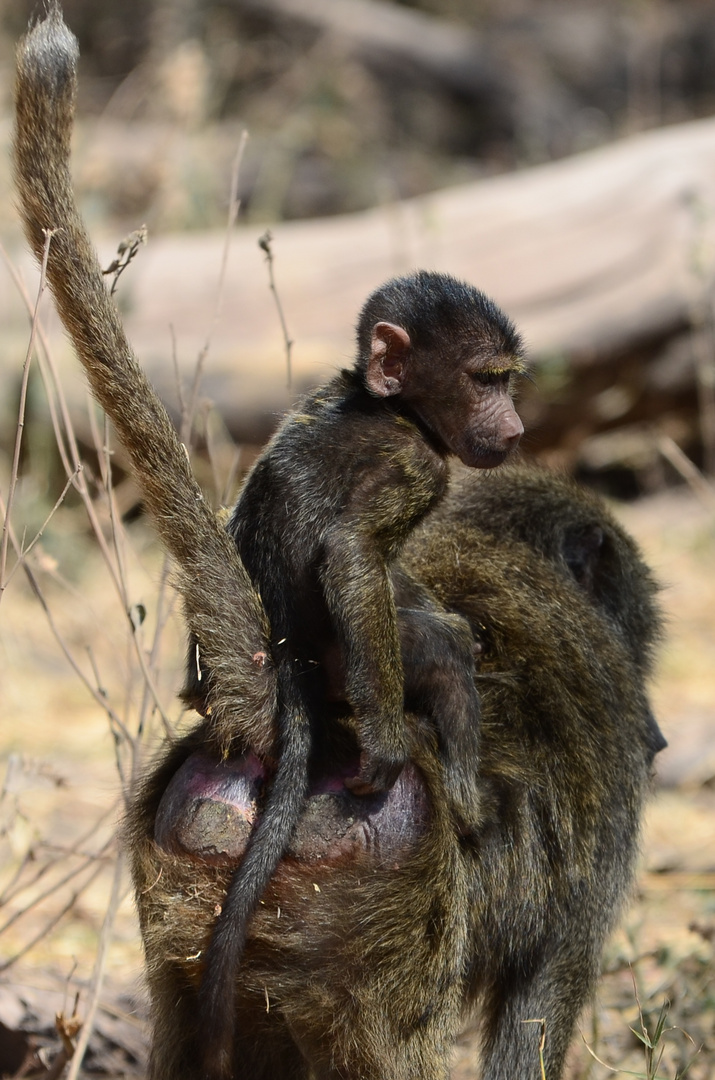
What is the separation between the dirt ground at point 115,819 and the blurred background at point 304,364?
2cm

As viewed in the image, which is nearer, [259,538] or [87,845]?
[259,538]

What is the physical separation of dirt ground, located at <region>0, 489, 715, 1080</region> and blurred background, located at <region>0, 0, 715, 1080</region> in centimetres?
2

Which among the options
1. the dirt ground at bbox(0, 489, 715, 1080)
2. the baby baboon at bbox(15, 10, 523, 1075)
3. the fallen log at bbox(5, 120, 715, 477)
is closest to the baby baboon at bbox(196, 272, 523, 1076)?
the baby baboon at bbox(15, 10, 523, 1075)

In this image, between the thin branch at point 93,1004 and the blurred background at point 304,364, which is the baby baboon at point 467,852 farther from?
the blurred background at point 304,364

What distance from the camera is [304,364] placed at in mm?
6867

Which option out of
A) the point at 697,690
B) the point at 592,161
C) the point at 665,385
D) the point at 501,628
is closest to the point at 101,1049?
the point at 501,628

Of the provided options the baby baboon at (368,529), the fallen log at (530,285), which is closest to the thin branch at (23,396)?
the baby baboon at (368,529)

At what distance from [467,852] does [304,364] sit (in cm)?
462

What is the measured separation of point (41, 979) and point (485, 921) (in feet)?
5.28

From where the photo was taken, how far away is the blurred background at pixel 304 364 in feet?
11.5

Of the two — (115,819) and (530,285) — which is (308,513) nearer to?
(115,819)

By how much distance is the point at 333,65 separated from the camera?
14.2 meters

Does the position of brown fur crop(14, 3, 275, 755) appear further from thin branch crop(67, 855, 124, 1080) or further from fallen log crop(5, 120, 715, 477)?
fallen log crop(5, 120, 715, 477)

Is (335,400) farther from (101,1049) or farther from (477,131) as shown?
(477,131)
